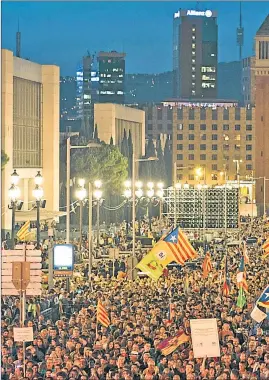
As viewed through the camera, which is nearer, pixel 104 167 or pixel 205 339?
pixel 205 339

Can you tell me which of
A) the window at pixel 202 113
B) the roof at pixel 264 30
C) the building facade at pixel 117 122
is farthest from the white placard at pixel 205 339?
the window at pixel 202 113

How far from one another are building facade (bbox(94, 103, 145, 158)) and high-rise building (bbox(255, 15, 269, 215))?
850 inches

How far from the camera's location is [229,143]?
555 ft

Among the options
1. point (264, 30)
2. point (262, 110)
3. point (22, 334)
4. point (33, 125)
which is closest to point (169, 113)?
point (264, 30)

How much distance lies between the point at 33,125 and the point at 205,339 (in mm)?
66169

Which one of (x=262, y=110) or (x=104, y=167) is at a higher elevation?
(x=262, y=110)

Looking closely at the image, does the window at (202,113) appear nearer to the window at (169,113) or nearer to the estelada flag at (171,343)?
the window at (169,113)

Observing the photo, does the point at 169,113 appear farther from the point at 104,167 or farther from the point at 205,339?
the point at 205,339

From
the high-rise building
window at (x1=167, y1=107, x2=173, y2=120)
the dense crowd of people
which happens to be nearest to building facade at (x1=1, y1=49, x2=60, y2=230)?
the dense crowd of people

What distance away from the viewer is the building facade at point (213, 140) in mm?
167625

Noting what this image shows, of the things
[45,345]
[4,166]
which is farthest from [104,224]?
[45,345]

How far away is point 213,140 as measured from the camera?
16888 cm

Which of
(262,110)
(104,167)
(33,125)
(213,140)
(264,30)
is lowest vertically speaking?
(104,167)

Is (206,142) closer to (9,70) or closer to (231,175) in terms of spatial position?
(231,175)
